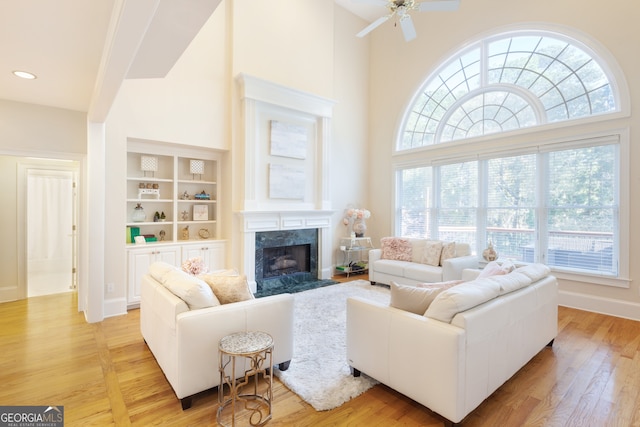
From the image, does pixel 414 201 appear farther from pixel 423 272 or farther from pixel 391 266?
pixel 423 272

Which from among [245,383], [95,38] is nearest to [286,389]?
[245,383]

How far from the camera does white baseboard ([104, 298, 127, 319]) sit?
397 centimetres

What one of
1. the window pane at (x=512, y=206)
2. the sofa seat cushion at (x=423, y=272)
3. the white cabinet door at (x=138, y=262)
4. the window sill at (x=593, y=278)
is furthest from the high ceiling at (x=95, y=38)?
the window sill at (x=593, y=278)

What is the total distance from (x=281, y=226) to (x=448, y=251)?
2.78 meters

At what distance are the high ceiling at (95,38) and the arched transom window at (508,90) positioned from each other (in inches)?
201

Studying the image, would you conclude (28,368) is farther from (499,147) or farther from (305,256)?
(499,147)

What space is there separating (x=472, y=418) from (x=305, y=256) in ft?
13.8

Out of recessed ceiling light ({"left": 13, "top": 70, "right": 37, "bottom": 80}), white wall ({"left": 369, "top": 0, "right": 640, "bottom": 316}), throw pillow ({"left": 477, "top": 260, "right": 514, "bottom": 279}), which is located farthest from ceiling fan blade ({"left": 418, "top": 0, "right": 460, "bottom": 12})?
recessed ceiling light ({"left": 13, "top": 70, "right": 37, "bottom": 80})

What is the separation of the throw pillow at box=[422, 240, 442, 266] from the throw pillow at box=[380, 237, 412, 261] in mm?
316

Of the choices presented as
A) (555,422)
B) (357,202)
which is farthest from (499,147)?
(555,422)

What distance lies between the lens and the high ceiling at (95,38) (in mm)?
1618

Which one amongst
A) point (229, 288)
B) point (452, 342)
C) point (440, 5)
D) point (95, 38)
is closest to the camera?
point (452, 342)

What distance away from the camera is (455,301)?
75.4 inches

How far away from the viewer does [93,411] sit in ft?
6.90
